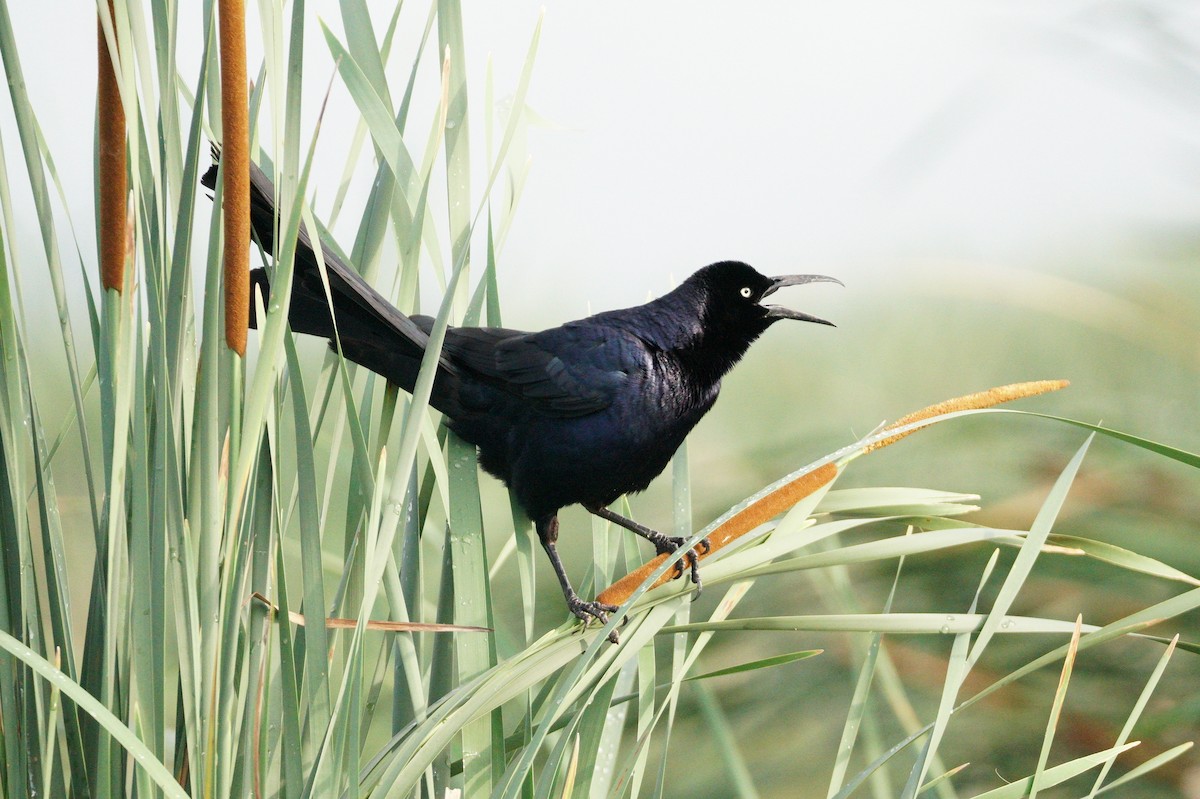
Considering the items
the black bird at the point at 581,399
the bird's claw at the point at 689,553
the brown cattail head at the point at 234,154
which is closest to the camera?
the brown cattail head at the point at 234,154

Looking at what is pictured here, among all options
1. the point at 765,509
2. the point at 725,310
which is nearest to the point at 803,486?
the point at 765,509

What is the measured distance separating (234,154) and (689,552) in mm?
364

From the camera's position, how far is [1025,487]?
874mm

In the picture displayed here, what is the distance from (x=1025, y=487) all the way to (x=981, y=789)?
365 mm

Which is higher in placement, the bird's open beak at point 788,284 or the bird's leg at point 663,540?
the bird's open beak at point 788,284

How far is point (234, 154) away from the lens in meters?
0.30

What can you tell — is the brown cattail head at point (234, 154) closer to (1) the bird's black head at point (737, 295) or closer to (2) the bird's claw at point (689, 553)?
(2) the bird's claw at point (689, 553)

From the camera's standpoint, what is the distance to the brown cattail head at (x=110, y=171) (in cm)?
31

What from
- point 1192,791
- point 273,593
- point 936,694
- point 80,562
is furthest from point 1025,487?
point 80,562

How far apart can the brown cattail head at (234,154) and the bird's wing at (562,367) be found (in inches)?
12.3

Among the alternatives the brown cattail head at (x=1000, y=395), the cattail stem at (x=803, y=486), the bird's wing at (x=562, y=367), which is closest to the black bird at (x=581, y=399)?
the bird's wing at (x=562, y=367)

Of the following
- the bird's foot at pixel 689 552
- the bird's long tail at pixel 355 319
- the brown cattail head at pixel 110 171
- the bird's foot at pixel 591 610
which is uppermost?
the brown cattail head at pixel 110 171

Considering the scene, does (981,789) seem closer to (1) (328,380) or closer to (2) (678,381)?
(2) (678,381)

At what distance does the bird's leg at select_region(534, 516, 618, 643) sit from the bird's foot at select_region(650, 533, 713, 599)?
0.17 ft
